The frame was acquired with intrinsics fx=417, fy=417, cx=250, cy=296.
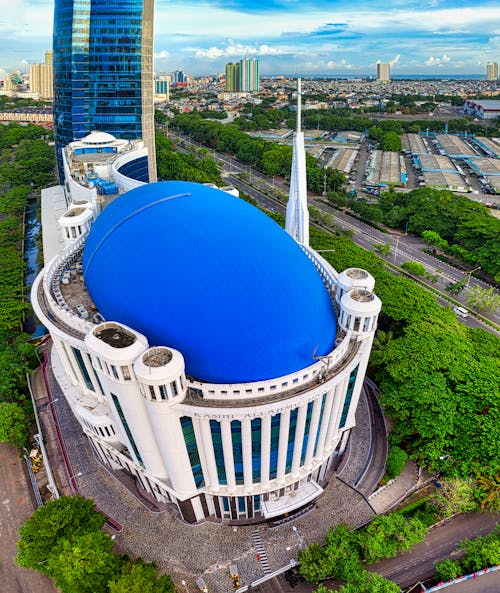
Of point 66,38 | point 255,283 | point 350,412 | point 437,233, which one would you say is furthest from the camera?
point 66,38

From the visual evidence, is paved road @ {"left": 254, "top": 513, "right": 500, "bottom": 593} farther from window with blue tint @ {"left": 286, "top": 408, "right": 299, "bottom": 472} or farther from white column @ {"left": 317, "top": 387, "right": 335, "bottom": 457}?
white column @ {"left": 317, "top": 387, "right": 335, "bottom": 457}

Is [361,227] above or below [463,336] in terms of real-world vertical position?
above

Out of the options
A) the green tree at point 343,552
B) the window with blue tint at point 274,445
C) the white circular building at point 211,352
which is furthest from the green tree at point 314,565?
the window with blue tint at point 274,445

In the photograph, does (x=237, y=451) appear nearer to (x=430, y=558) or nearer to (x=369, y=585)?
(x=369, y=585)

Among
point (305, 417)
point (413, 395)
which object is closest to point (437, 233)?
point (413, 395)

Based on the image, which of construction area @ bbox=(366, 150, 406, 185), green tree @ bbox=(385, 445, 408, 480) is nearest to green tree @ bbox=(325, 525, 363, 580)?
green tree @ bbox=(385, 445, 408, 480)

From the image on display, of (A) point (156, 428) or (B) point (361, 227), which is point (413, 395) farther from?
(B) point (361, 227)

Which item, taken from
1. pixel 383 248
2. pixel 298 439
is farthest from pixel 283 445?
pixel 383 248
